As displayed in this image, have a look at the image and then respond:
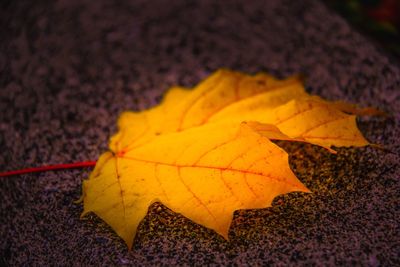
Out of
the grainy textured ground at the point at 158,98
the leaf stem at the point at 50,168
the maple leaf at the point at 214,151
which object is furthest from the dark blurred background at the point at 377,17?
the leaf stem at the point at 50,168

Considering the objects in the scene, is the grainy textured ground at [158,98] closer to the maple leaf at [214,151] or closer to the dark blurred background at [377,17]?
the maple leaf at [214,151]

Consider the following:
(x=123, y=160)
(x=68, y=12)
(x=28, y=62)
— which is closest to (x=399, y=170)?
(x=123, y=160)

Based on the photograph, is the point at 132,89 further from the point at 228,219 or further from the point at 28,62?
the point at 228,219

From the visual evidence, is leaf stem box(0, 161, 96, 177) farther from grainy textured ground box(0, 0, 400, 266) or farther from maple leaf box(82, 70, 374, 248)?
maple leaf box(82, 70, 374, 248)

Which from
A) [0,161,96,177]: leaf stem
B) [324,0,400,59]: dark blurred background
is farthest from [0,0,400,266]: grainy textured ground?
[324,0,400,59]: dark blurred background

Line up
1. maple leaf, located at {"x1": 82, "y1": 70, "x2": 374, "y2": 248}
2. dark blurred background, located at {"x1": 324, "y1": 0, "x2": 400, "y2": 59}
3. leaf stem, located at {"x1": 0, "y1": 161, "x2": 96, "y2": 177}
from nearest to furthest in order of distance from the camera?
1. maple leaf, located at {"x1": 82, "y1": 70, "x2": 374, "y2": 248}
2. leaf stem, located at {"x1": 0, "y1": 161, "x2": 96, "y2": 177}
3. dark blurred background, located at {"x1": 324, "y1": 0, "x2": 400, "y2": 59}
